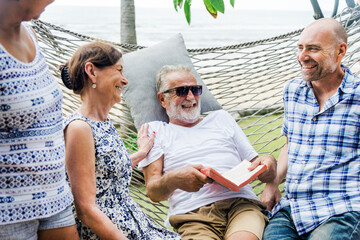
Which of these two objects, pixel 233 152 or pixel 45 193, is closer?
pixel 45 193

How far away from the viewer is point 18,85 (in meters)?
1.16

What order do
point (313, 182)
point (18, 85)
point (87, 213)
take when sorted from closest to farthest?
point (18, 85), point (87, 213), point (313, 182)

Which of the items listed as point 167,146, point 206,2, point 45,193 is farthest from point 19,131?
point 206,2

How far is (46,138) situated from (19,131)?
3.4 inches

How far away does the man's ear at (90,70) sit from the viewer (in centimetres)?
167

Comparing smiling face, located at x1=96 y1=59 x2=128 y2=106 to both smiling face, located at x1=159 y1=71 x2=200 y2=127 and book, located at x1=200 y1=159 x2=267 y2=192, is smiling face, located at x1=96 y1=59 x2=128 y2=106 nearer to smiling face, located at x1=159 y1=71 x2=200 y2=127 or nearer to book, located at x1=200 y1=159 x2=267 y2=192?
book, located at x1=200 y1=159 x2=267 y2=192

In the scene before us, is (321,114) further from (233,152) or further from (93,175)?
(93,175)

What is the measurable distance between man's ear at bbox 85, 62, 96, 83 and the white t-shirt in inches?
27.1

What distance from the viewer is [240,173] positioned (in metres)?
2.07

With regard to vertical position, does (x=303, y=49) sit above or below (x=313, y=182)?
above

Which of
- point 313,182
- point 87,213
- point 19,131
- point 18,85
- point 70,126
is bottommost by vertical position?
point 313,182

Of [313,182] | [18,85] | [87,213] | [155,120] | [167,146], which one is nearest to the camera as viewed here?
[18,85]

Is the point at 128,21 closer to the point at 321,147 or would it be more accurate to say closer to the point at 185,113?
the point at 185,113

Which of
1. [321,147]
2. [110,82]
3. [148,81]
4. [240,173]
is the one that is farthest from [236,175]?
[148,81]
